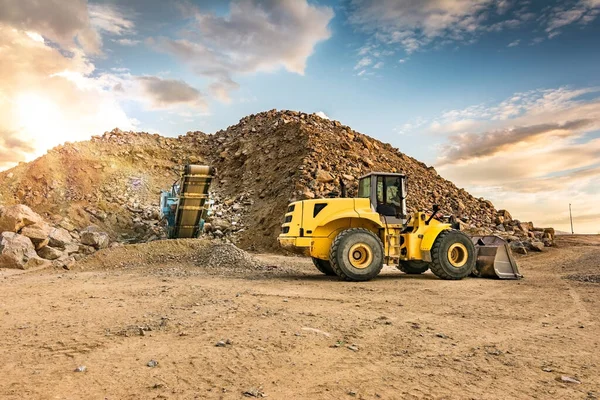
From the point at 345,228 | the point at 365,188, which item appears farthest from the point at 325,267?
the point at 365,188

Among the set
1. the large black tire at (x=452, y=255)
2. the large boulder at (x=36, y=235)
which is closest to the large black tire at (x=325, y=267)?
the large black tire at (x=452, y=255)

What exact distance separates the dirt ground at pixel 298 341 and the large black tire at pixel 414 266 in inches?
104

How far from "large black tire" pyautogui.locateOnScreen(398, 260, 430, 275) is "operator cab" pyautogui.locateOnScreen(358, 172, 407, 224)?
6.59 feet

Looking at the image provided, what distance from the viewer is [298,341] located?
5145 millimetres

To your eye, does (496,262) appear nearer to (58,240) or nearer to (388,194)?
(388,194)

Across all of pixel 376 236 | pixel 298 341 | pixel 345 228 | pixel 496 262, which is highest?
pixel 345 228

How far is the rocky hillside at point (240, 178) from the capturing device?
22.8m

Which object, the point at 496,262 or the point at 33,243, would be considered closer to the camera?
the point at 496,262

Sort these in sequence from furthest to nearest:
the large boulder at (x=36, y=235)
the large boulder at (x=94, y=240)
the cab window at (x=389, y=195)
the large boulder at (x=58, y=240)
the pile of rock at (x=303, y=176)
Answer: the pile of rock at (x=303, y=176) < the large boulder at (x=94, y=240) < the large boulder at (x=58, y=240) < the large boulder at (x=36, y=235) < the cab window at (x=389, y=195)

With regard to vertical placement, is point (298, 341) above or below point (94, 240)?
below

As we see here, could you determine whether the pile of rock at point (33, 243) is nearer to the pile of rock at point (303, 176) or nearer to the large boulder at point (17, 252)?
the large boulder at point (17, 252)

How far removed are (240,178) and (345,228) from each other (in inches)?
729

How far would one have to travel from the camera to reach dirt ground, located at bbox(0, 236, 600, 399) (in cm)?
386

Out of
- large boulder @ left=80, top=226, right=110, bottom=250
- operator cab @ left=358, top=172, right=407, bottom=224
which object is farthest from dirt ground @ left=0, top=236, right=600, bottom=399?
large boulder @ left=80, top=226, right=110, bottom=250
